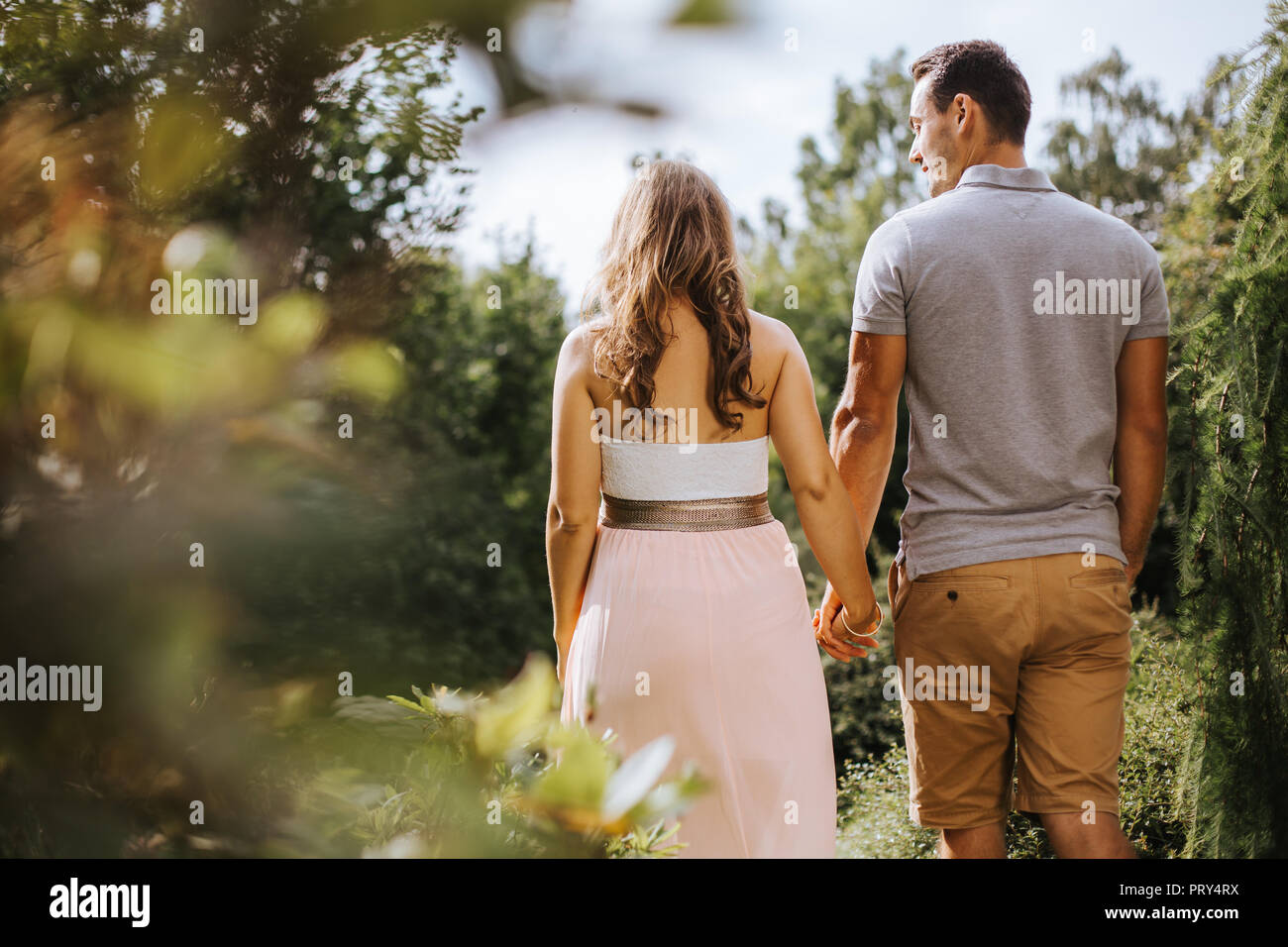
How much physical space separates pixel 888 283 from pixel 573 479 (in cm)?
92

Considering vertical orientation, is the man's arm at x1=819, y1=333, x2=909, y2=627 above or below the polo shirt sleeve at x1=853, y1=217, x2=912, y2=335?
below

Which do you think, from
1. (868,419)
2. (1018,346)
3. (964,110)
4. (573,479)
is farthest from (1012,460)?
(573,479)

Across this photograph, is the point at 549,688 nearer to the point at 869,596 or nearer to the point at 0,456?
the point at 0,456

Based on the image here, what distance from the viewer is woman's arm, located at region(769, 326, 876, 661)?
2537mm

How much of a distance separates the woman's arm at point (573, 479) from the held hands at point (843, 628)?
710 mm

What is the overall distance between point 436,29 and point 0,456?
36cm

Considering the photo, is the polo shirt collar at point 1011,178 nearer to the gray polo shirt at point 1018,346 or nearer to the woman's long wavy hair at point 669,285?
the gray polo shirt at point 1018,346

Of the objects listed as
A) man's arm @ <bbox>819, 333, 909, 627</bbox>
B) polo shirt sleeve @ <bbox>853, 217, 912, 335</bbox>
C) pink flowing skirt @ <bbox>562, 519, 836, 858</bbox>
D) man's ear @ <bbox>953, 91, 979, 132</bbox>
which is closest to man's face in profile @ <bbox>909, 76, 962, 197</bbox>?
man's ear @ <bbox>953, 91, 979, 132</bbox>

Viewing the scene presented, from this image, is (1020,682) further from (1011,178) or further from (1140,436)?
(1011,178)

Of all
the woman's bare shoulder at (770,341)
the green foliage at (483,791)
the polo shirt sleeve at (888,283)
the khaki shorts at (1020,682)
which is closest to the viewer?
the green foliage at (483,791)

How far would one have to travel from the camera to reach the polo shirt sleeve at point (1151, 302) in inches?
93.2

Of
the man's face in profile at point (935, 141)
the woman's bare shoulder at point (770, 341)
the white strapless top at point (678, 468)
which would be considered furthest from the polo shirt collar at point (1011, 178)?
the white strapless top at point (678, 468)

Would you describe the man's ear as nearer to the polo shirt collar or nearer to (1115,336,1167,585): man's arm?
the polo shirt collar

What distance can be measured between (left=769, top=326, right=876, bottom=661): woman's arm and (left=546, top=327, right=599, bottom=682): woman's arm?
1.63 feet
